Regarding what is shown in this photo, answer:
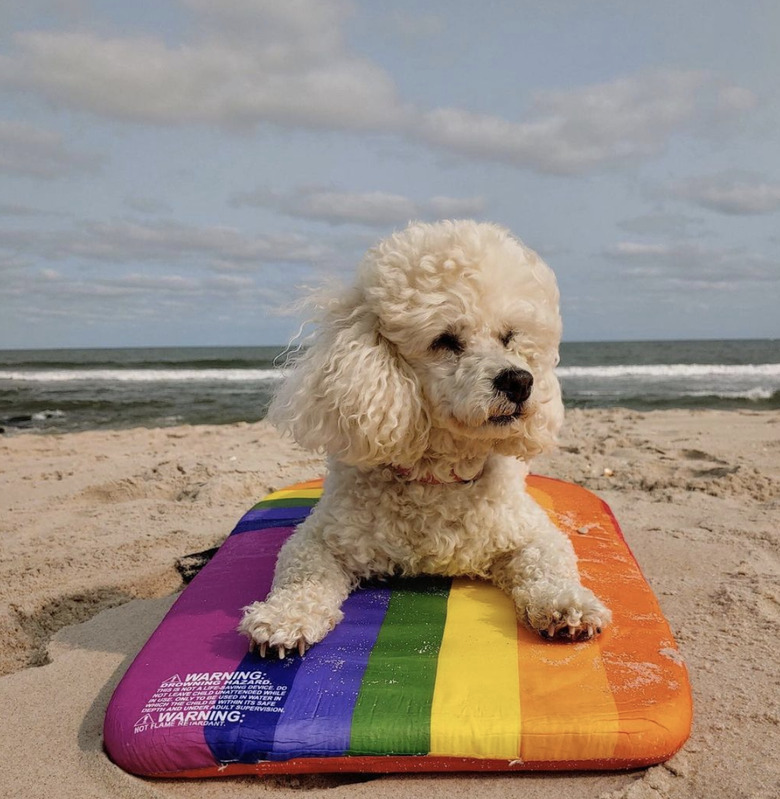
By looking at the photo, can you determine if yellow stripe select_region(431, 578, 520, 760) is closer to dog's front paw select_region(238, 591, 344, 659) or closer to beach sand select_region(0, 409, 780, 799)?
beach sand select_region(0, 409, 780, 799)

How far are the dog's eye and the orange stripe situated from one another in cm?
108

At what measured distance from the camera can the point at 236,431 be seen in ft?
30.6

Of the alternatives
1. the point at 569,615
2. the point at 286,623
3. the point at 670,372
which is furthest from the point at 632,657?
the point at 670,372

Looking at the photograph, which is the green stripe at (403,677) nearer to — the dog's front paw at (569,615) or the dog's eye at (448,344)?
the dog's front paw at (569,615)

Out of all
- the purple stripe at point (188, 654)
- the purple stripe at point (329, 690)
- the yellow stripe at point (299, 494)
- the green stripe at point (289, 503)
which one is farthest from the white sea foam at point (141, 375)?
the purple stripe at point (329, 690)

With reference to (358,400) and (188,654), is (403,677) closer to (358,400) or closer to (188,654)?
(188,654)

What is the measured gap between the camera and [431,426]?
2.65 m

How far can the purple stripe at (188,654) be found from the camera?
2.06 meters

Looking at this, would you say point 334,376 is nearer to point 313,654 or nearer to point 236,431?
point 313,654

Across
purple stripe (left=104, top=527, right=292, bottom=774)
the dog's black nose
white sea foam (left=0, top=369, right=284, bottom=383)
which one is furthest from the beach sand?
white sea foam (left=0, top=369, right=284, bottom=383)

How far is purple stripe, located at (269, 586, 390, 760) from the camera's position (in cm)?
201

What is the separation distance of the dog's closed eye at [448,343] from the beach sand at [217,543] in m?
1.41

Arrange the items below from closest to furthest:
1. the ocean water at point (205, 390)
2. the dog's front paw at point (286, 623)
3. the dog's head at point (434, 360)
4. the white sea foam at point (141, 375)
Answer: the dog's front paw at point (286, 623) → the dog's head at point (434, 360) → the ocean water at point (205, 390) → the white sea foam at point (141, 375)

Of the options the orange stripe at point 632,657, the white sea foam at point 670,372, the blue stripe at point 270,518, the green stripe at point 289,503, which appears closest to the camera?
the orange stripe at point 632,657
